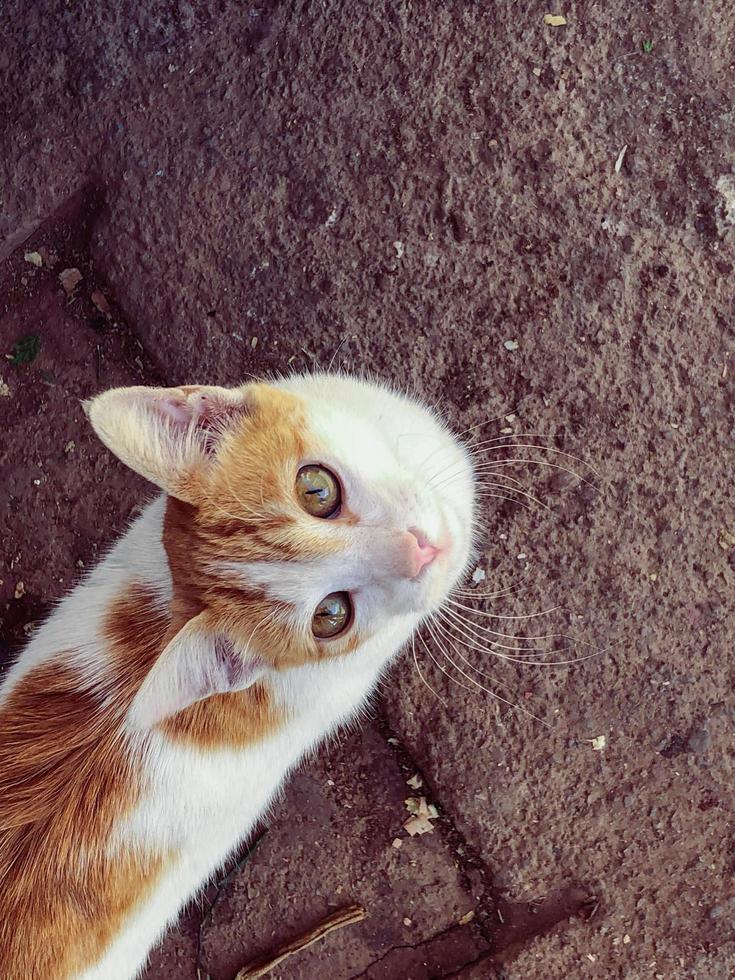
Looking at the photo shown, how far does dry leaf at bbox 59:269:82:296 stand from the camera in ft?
7.78

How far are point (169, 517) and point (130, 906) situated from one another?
820 mm

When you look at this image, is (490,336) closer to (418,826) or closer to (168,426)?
(168,426)

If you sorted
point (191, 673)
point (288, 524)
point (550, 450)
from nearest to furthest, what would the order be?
point (191, 673), point (288, 524), point (550, 450)

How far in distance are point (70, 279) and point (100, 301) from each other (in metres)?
0.12

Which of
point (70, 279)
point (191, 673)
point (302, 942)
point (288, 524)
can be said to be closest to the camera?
point (191, 673)

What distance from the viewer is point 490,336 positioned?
7.13ft

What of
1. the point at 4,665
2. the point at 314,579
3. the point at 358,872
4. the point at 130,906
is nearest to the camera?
the point at 314,579

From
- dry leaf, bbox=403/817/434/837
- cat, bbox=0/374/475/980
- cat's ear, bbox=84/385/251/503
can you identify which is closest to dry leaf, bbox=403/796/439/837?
dry leaf, bbox=403/817/434/837

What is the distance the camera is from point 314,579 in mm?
1520

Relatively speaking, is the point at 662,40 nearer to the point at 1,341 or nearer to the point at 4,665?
the point at 1,341

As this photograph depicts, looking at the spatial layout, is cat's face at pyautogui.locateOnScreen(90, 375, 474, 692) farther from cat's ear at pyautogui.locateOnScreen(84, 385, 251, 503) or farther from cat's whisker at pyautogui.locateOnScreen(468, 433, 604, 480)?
cat's whisker at pyautogui.locateOnScreen(468, 433, 604, 480)

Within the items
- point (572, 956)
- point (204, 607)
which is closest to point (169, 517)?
point (204, 607)

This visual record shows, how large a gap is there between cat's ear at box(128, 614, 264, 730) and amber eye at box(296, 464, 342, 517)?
12.2 inches

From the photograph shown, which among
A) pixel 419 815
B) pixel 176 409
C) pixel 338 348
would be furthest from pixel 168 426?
pixel 419 815
